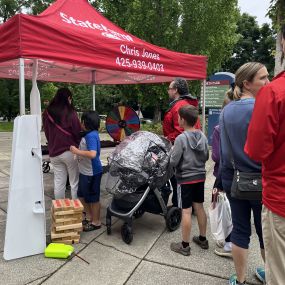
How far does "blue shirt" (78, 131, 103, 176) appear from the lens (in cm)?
411

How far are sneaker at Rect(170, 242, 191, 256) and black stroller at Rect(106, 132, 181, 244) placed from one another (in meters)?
0.45

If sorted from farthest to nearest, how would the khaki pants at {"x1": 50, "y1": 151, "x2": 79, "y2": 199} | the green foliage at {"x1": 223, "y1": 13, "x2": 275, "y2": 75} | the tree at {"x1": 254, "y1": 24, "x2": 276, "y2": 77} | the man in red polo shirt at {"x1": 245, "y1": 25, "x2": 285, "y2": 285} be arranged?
the green foliage at {"x1": 223, "y1": 13, "x2": 275, "y2": 75} < the tree at {"x1": 254, "y1": 24, "x2": 276, "y2": 77} < the khaki pants at {"x1": 50, "y1": 151, "x2": 79, "y2": 199} < the man in red polo shirt at {"x1": 245, "y1": 25, "x2": 285, "y2": 285}

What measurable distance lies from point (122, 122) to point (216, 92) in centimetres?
606

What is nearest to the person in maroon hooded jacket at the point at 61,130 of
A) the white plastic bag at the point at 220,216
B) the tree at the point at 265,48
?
the white plastic bag at the point at 220,216

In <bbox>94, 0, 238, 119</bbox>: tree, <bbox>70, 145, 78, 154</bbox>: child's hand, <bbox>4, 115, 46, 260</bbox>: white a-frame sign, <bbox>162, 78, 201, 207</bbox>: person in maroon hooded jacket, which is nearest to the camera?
<bbox>4, 115, 46, 260</bbox>: white a-frame sign

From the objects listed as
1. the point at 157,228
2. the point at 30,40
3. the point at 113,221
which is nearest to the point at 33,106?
the point at 30,40

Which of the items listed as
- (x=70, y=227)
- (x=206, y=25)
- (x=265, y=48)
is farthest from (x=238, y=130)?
(x=265, y=48)

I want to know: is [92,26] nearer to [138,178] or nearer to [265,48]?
[138,178]

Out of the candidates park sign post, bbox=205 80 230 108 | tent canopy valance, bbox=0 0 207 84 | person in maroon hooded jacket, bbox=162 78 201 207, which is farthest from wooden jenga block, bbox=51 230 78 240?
park sign post, bbox=205 80 230 108

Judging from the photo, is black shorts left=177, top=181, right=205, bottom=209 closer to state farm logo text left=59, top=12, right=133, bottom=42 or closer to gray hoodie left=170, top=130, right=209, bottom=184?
gray hoodie left=170, top=130, right=209, bottom=184

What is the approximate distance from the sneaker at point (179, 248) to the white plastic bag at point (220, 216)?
0.34 m

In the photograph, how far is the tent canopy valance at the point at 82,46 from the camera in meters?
3.47

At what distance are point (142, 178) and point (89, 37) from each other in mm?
1730

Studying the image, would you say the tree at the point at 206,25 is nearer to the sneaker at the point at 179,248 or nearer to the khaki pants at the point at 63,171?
the khaki pants at the point at 63,171
